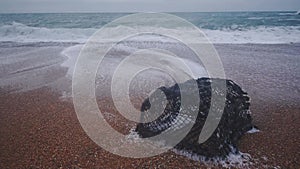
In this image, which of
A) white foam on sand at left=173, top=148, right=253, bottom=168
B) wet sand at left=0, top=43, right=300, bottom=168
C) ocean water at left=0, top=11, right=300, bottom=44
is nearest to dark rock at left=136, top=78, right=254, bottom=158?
white foam on sand at left=173, top=148, right=253, bottom=168

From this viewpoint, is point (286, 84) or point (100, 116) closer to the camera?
point (100, 116)

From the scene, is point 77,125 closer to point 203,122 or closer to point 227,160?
point 203,122

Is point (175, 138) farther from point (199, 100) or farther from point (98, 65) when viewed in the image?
point (98, 65)

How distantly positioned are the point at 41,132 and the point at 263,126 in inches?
110

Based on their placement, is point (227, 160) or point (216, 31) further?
point (216, 31)

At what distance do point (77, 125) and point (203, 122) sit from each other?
5.50ft

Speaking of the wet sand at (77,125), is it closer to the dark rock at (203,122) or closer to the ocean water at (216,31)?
the dark rock at (203,122)

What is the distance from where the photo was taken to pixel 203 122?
2.49 m

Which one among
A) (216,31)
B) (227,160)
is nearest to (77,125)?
(227,160)

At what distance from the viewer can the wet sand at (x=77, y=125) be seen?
246 cm

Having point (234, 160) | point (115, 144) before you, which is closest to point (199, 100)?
point (234, 160)

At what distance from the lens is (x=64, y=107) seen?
3854 millimetres

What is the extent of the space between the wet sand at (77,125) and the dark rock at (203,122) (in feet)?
0.50

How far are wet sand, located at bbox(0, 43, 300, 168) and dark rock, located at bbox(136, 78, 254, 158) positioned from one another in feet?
0.50
